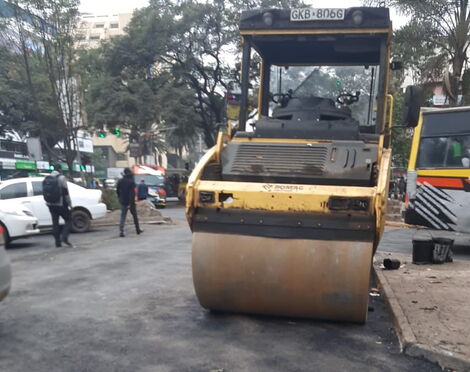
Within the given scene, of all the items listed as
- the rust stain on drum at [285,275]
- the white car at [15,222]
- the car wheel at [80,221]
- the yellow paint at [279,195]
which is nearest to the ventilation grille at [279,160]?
the yellow paint at [279,195]

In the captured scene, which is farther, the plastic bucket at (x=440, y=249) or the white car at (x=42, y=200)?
the white car at (x=42, y=200)

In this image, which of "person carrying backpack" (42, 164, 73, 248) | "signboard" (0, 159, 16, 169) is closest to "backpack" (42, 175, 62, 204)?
"person carrying backpack" (42, 164, 73, 248)

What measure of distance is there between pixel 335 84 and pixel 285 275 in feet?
10.0

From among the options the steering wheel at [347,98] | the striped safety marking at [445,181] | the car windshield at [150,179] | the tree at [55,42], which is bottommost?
the car windshield at [150,179]

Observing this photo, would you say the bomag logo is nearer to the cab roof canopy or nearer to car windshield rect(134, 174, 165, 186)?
the cab roof canopy

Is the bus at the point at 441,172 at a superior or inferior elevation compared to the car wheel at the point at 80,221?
superior

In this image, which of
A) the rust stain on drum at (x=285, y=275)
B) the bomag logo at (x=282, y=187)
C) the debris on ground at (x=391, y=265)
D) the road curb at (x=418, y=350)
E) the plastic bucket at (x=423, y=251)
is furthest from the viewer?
the plastic bucket at (x=423, y=251)

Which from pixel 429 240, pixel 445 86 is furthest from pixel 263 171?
pixel 445 86

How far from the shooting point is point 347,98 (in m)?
6.54

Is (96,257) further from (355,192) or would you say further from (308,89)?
(355,192)

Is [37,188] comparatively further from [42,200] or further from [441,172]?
[441,172]

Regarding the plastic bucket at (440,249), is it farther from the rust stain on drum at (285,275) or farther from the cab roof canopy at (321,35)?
the rust stain on drum at (285,275)

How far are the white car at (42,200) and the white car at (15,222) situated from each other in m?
1.34

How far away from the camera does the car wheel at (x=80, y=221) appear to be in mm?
13750
